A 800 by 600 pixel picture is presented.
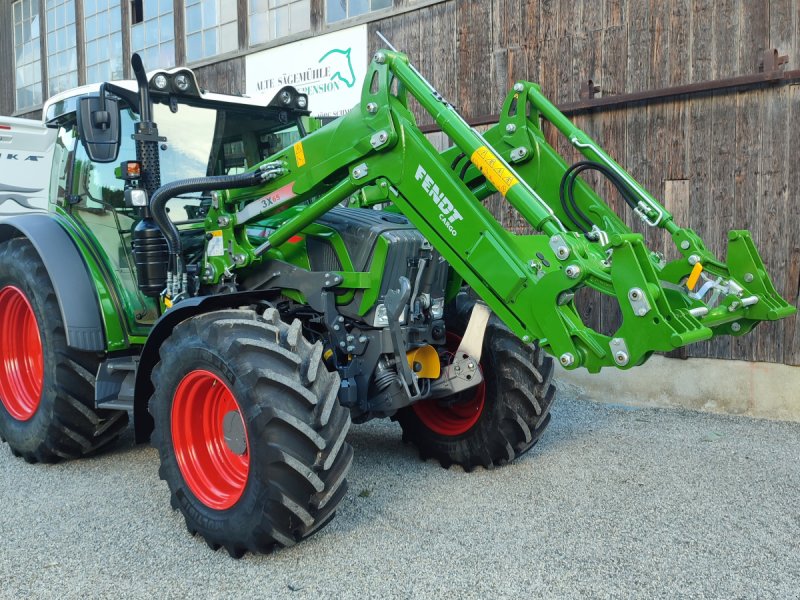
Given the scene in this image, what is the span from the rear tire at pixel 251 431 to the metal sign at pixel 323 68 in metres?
5.08

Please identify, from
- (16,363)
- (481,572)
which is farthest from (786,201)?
(16,363)

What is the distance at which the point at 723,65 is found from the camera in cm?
582

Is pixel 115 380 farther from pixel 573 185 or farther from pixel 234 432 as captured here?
pixel 573 185

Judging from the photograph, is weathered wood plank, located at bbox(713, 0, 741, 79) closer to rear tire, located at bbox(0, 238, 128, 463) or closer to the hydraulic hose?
the hydraulic hose

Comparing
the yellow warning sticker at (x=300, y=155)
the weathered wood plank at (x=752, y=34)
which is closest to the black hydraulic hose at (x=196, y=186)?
the yellow warning sticker at (x=300, y=155)

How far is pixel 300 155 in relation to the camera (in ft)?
13.2

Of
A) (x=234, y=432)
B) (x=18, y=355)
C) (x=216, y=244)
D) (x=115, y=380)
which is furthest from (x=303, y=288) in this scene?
(x=18, y=355)

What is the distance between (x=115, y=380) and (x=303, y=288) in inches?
56.7

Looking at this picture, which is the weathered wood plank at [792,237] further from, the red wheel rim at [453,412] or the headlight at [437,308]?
the headlight at [437,308]

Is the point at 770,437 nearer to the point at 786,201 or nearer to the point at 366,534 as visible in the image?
the point at 786,201

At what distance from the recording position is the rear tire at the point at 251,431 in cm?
327

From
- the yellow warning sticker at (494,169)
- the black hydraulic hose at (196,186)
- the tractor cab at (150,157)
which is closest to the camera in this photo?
the yellow warning sticker at (494,169)

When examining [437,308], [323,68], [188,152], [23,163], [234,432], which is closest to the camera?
[234,432]

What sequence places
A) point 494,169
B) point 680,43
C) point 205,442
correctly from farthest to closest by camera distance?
point 680,43 < point 205,442 < point 494,169
